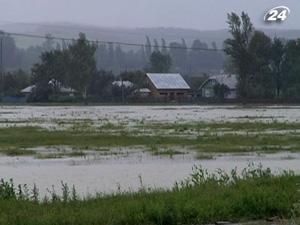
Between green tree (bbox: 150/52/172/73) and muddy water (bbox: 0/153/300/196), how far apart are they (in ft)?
408

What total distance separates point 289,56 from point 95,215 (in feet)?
308

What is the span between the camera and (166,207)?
867cm

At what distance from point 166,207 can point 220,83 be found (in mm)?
105675

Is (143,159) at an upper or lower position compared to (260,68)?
lower

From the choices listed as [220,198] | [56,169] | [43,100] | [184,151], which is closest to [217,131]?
[184,151]

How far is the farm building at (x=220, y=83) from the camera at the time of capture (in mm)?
111750

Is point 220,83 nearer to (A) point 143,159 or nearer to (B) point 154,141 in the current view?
(B) point 154,141

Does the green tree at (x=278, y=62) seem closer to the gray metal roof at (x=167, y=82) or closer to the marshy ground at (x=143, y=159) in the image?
the gray metal roof at (x=167, y=82)

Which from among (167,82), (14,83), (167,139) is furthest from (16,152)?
(14,83)

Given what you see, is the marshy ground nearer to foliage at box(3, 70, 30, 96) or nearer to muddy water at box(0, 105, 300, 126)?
muddy water at box(0, 105, 300, 126)

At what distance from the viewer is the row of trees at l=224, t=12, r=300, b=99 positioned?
98.9m

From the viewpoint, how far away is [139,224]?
26.9 ft

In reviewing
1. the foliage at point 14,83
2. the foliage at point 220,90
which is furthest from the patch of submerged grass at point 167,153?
the foliage at point 14,83

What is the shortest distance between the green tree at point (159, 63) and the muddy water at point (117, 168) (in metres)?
124
